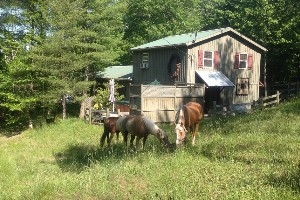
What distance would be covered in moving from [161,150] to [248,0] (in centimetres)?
3367

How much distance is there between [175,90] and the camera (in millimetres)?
24484

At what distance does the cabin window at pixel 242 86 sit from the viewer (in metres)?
30.7

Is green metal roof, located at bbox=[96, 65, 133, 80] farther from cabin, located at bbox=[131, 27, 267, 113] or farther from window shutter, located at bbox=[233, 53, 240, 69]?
window shutter, located at bbox=[233, 53, 240, 69]

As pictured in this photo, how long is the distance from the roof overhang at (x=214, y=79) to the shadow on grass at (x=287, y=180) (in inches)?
769

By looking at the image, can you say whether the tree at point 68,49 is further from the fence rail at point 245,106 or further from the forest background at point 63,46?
the fence rail at point 245,106

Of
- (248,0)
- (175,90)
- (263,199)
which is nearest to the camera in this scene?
(263,199)

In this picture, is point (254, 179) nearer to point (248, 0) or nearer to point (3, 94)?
point (3, 94)

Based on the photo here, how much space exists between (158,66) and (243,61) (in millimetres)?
7103

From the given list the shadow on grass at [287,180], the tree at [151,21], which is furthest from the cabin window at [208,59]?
the shadow on grass at [287,180]

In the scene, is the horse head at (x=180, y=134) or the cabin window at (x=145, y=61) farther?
the cabin window at (x=145, y=61)

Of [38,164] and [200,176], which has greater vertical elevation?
[200,176]

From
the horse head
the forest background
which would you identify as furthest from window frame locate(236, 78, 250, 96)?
the horse head

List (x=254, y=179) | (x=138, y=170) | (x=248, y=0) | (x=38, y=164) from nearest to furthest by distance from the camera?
1. (x=254, y=179)
2. (x=138, y=170)
3. (x=38, y=164)
4. (x=248, y=0)

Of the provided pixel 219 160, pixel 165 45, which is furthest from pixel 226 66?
pixel 219 160
